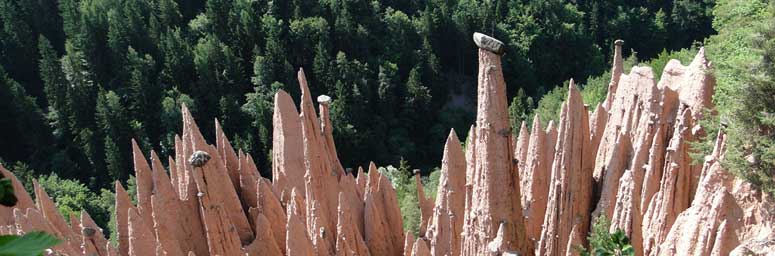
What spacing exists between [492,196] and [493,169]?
0.43m

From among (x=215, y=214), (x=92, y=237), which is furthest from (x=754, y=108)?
(x=92, y=237)

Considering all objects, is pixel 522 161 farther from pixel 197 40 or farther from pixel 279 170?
pixel 197 40

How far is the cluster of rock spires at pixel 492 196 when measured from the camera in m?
10.4

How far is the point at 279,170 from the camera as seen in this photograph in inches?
675

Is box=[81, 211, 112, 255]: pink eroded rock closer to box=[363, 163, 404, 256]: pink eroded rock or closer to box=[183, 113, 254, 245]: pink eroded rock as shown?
box=[183, 113, 254, 245]: pink eroded rock

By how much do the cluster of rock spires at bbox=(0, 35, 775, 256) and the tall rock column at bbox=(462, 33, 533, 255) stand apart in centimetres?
2

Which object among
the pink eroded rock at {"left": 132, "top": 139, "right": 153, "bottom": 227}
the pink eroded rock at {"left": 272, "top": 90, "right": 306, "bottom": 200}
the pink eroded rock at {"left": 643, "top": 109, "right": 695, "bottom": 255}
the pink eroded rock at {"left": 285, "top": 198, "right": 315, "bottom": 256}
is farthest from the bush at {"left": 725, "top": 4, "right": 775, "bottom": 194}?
the pink eroded rock at {"left": 132, "top": 139, "right": 153, "bottom": 227}

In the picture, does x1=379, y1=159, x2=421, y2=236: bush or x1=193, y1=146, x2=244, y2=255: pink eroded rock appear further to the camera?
x1=379, y1=159, x2=421, y2=236: bush

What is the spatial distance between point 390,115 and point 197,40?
13026 mm

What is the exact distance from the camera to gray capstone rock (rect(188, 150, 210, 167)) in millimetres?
13086

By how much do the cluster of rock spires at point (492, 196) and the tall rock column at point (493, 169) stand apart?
0.02m

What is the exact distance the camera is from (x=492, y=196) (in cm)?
981

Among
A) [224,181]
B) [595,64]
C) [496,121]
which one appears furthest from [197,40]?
[496,121]

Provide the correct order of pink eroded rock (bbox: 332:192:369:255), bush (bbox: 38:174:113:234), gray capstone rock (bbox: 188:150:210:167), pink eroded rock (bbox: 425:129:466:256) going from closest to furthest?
1. gray capstone rock (bbox: 188:150:210:167)
2. pink eroded rock (bbox: 332:192:369:255)
3. pink eroded rock (bbox: 425:129:466:256)
4. bush (bbox: 38:174:113:234)
